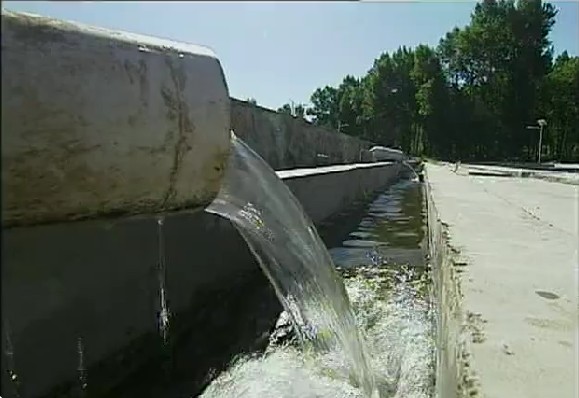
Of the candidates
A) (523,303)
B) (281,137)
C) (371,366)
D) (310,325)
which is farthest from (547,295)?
(281,137)

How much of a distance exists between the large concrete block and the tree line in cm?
3890

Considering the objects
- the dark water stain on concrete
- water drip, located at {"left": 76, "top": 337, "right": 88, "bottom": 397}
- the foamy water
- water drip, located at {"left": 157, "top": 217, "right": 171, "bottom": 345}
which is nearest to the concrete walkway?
the dark water stain on concrete

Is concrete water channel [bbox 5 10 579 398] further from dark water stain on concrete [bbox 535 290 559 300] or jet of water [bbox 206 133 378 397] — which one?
jet of water [bbox 206 133 378 397]

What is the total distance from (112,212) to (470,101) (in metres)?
61.6

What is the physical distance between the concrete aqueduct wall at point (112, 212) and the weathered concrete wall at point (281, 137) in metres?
1.54

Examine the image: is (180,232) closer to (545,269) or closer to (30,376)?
(30,376)

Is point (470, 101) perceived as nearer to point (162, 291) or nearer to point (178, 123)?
point (162, 291)

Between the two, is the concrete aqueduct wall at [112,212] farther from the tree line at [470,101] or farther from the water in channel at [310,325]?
the tree line at [470,101]

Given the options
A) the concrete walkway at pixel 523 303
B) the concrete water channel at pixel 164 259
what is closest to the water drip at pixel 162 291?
the concrete water channel at pixel 164 259

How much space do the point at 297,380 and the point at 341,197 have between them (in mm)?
9834

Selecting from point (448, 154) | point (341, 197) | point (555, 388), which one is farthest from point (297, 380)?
point (448, 154)

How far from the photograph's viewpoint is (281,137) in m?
13.7

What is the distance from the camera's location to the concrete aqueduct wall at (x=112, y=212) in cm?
114

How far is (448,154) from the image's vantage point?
207 feet
